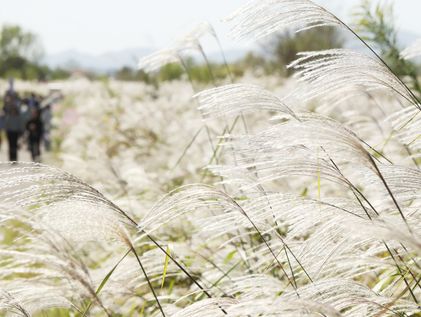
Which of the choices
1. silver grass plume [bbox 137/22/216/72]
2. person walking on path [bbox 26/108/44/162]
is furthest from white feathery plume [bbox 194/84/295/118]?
person walking on path [bbox 26/108/44/162]

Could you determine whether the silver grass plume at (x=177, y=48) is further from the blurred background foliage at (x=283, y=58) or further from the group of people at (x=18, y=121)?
the group of people at (x=18, y=121)

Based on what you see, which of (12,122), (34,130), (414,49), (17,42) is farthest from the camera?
(17,42)

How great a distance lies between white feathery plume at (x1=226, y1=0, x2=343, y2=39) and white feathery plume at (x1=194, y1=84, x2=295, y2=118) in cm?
16

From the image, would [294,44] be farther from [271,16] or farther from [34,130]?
[271,16]

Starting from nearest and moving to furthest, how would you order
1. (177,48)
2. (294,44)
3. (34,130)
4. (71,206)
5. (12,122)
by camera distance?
1. (71,206)
2. (177,48)
3. (12,122)
4. (34,130)
5. (294,44)

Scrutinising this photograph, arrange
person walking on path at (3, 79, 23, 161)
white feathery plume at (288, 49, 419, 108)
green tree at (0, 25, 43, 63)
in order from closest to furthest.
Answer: white feathery plume at (288, 49, 419, 108)
person walking on path at (3, 79, 23, 161)
green tree at (0, 25, 43, 63)

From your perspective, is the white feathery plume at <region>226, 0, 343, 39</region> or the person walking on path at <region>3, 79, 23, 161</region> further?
the person walking on path at <region>3, 79, 23, 161</region>

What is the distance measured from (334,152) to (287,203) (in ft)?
0.57

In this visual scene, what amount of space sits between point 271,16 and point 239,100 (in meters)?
0.24

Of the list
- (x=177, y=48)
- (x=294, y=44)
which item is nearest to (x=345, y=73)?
(x=177, y=48)

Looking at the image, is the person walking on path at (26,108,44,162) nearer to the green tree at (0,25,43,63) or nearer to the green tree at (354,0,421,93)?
the green tree at (354,0,421,93)

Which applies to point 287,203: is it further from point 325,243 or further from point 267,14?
point 267,14

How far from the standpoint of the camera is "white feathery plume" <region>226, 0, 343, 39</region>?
5.56 feet

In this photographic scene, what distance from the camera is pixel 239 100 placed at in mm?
1674
